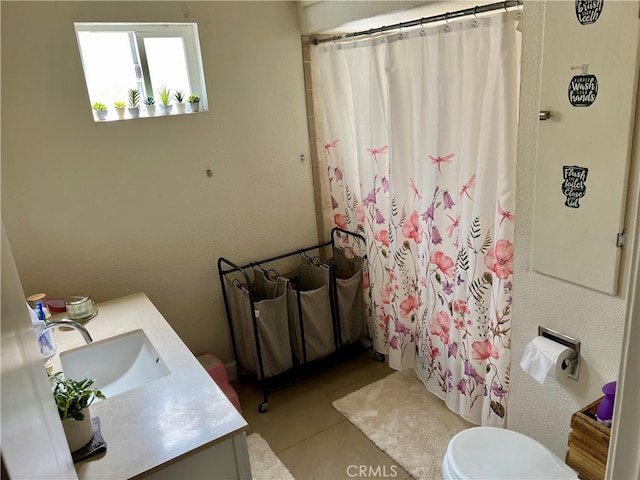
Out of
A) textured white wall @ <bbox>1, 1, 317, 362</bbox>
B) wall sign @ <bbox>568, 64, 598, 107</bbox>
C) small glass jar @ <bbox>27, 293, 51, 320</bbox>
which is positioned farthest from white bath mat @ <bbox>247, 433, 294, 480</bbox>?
wall sign @ <bbox>568, 64, 598, 107</bbox>

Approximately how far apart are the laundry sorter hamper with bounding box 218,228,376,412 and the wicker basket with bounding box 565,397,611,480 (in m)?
1.47

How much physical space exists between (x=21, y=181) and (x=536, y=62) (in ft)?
6.80

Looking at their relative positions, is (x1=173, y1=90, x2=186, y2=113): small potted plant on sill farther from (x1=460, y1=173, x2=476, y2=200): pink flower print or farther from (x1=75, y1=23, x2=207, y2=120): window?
(x1=460, y1=173, x2=476, y2=200): pink flower print

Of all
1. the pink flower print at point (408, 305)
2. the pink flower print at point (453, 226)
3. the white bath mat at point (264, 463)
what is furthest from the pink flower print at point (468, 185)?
the white bath mat at point (264, 463)

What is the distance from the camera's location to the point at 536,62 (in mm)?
1444

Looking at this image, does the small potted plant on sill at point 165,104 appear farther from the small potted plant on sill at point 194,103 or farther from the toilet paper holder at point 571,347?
the toilet paper holder at point 571,347

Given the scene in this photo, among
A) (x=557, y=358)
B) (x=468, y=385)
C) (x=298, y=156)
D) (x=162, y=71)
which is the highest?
(x=162, y=71)

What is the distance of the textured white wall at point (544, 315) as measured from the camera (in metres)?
1.42

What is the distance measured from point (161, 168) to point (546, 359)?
6.19 feet

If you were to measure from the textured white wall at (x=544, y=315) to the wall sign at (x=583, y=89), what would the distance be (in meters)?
0.08

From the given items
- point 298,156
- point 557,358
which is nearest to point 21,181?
point 298,156

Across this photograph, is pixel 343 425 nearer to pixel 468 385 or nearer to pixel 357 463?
pixel 357 463

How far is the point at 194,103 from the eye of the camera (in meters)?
2.43

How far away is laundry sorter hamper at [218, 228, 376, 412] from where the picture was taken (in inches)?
99.5
